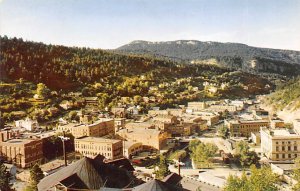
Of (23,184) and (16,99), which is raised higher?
(16,99)

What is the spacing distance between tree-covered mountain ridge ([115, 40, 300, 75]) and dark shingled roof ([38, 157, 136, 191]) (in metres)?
114

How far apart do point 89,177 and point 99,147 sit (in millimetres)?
16573

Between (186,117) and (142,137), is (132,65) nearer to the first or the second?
(186,117)

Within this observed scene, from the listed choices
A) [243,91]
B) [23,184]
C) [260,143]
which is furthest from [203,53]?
[23,184]

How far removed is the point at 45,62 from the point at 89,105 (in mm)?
22760

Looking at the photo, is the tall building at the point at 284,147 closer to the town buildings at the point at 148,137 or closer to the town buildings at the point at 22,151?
the town buildings at the point at 148,137

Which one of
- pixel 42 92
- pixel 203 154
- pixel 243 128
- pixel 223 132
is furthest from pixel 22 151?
pixel 42 92

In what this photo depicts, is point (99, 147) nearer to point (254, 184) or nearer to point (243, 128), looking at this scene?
point (254, 184)

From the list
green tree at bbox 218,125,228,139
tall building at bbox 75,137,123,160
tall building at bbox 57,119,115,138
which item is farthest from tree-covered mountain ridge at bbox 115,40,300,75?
tall building at bbox 75,137,123,160

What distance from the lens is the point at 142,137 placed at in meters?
40.9

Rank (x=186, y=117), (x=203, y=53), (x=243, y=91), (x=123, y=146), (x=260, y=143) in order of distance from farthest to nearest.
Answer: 1. (x=203, y=53)
2. (x=243, y=91)
3. (x=186, y=117)
4. (x=260, y=143)
5. (x=123, y=146)

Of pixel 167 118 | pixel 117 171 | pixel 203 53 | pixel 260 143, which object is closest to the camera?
pixel 117 171

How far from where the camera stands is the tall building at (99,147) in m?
35.9

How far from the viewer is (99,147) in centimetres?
3672
